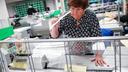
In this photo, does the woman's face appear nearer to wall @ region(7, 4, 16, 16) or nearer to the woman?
the woman

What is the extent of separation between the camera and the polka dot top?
1.25m

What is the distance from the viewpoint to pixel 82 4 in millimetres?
1225

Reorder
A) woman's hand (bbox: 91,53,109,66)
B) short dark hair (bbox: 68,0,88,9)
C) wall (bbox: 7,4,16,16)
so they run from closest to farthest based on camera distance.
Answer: woman's hand (bbox: 91,53,109,66), short dark hair (bbox: 68,0,88,9), wall (bbox: 7,4,16,16)

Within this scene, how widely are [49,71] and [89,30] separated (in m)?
0.51

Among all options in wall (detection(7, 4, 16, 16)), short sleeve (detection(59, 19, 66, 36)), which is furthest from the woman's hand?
wall (detection(7, 4, 16, 16))

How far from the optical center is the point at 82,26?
4.12ft

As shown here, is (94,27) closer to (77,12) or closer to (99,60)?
(77,12)

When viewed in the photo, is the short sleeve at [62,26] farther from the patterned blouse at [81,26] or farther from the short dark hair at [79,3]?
the short dark hair at [79,3]

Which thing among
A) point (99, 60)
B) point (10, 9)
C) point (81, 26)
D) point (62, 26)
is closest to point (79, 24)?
point (81, 26)

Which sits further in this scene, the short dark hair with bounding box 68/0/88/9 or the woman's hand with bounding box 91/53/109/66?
the short dark hair with bounding box 68/0/88/9

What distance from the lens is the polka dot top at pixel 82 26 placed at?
4.11ft

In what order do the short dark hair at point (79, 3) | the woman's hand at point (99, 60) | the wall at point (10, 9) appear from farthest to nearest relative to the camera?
the wall at point (10, 9), the short dark hair at point (79, 3), the woman's hand at point (99, 60)

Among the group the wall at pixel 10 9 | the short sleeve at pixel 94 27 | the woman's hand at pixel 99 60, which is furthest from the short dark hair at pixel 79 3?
the wall at pixel 10 9

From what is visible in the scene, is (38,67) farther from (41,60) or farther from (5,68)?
(5,68)
